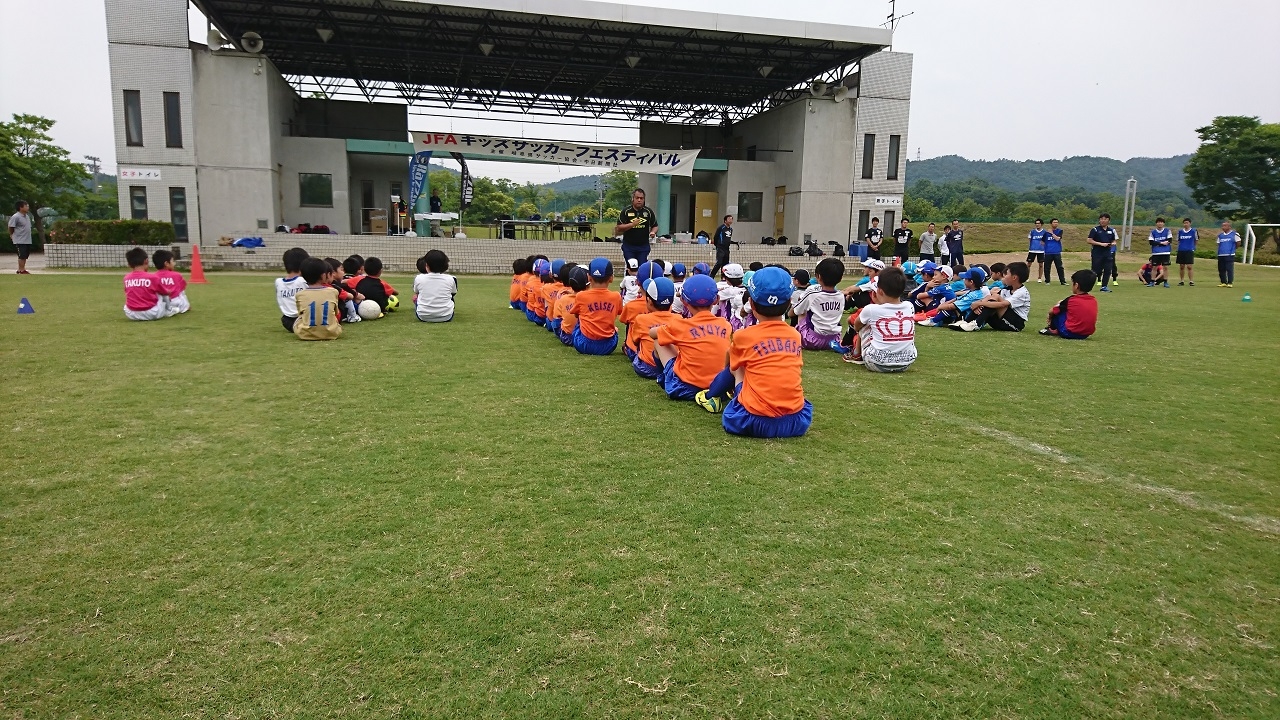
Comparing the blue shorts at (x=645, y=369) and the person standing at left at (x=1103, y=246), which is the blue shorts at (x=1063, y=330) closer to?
the blue shorts at (x=645, y=369)

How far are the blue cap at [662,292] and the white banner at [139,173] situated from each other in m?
21.5

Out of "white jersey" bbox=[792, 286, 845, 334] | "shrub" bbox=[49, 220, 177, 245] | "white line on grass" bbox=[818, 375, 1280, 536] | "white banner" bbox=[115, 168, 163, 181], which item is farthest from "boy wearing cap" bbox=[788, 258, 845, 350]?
"white banner" bbox=[115, 168, 163, 181]

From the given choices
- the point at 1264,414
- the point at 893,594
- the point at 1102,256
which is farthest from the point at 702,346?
Answer: the point at 1102,256

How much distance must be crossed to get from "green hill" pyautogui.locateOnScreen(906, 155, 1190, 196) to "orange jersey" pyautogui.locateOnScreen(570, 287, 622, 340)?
96598mm

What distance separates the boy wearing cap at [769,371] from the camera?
4.43m

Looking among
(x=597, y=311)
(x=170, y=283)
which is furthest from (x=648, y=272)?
(x=170, y=283)

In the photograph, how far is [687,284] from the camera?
18.1ft

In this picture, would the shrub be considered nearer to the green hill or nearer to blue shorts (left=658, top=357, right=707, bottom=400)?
blue shorts (left=658, top=357, right=707, bottom=400)

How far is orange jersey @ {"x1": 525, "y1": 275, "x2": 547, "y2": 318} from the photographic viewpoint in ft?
31.2

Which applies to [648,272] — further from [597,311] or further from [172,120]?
[172,120]

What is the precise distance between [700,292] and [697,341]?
381mm

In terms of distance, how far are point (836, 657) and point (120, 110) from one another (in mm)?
25699

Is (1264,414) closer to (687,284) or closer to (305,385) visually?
(687,284)

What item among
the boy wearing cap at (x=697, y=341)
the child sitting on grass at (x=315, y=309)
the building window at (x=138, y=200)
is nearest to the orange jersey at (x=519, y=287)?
the child sitting on grass at (x=315, y=309)
